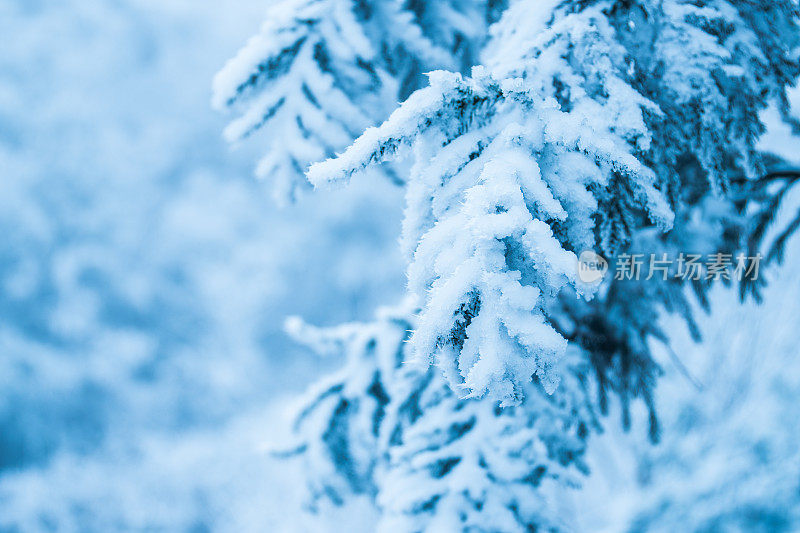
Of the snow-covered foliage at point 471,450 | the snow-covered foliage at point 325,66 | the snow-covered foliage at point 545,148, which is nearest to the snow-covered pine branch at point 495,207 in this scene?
the snow-covered foliage at point 545,148

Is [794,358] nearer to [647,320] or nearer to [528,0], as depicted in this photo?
[647,320]

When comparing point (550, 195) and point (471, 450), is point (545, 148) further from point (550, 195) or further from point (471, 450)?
point (471, 450)

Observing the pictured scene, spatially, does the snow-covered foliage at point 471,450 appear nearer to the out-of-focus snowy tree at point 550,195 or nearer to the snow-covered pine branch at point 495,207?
the out-of-focus snowy tree at point 550,195

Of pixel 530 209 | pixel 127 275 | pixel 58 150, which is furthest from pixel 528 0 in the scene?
pixel 58 150

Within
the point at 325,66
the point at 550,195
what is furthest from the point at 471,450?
the point at 325,66

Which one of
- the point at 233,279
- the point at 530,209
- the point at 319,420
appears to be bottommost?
the point at 530,209

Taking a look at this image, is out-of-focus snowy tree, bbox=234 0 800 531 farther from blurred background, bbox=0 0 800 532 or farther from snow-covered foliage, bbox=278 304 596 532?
blurred background, bbox=0 0 800 532
